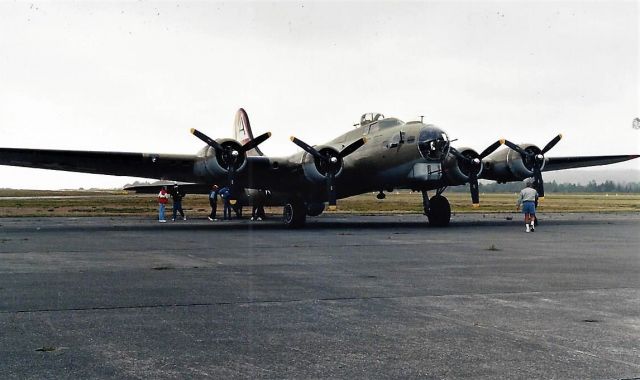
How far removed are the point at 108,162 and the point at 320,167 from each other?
27.2ft

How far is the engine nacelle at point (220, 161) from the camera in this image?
25.6 metres

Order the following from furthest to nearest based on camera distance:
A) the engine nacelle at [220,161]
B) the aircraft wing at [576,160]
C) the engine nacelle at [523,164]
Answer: the aircraft wing at [576,160], the engine nacelle at [523,164], the engine nacelle at [220,161]

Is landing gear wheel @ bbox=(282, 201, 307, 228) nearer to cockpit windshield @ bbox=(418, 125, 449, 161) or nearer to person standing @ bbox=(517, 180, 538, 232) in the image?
cockpit windshield @ bbox=(418, 125, 449, 161)

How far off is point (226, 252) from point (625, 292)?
9.44 m

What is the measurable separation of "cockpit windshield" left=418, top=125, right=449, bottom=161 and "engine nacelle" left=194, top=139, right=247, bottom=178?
6849mm

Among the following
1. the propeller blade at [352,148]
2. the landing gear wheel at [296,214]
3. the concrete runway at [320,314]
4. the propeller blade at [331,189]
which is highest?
the propeller blade at [352,148]

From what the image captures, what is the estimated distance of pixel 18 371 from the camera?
17.4 feet

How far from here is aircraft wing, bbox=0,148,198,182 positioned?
2480cm

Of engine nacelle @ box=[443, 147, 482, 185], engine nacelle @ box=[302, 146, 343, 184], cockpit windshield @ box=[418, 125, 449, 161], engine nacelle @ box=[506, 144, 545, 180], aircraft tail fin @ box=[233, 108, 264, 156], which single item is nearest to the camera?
cockpit windshield @ box=[418, 125, 449, 161]

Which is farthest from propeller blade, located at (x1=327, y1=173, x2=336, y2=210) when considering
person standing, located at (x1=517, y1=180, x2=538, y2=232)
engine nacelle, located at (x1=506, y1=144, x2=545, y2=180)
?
engine nacelle, located at (x1=506, y1=144, x2=545, y2=180)

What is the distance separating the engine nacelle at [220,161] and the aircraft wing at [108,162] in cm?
63

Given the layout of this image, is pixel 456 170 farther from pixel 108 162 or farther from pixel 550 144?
pixel 108 162

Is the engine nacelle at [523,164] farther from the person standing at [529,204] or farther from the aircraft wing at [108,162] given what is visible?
the aircraft wing at [108,162]

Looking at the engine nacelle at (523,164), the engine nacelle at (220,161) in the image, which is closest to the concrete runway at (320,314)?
the engine nacelle at (220,161)
